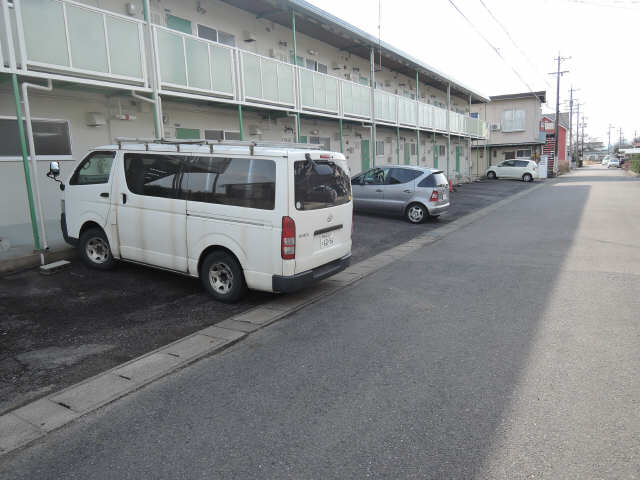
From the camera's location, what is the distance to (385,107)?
19484 millimetres

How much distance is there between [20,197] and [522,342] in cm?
941

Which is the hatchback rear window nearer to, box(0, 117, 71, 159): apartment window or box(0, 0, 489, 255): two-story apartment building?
box(0, 0, 489, 255): two-story apartment building

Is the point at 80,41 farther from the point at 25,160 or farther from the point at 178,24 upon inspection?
the point at 178,24

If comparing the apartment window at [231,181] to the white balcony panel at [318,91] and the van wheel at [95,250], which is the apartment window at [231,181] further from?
the white balcony panel at [318,91]

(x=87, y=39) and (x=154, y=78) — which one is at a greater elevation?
(x=87, y=39)

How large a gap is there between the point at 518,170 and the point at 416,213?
25.8 m

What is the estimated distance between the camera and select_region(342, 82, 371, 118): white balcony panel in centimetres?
1646

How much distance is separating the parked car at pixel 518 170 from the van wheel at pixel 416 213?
25503 millimetres

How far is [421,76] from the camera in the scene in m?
26.3

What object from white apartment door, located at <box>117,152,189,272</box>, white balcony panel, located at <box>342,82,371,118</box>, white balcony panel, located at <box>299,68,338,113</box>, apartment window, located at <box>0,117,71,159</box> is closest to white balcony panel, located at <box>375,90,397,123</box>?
white balcony panel, located at <box>342,82,371,118</box>

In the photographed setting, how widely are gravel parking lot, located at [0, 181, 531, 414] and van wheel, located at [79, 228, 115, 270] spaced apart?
6.7 inches

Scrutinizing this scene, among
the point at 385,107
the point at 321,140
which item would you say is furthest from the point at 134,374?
the point at 385,107

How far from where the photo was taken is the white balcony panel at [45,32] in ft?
24.0

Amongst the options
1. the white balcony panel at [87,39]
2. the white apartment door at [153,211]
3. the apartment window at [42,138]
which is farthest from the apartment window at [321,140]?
the white apartment door at [153,211]
